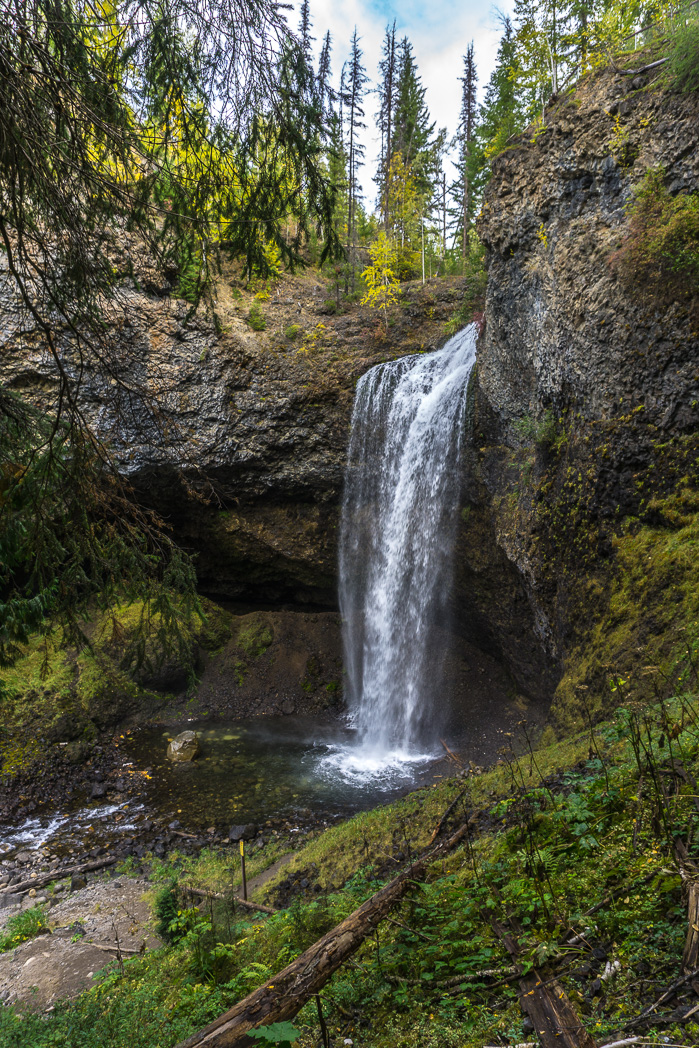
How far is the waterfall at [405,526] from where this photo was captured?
1017cm

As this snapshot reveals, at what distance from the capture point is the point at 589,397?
6.55 metres

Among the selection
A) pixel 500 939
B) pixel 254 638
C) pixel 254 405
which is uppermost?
pixel 254 405

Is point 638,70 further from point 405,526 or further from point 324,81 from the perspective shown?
point 405,526

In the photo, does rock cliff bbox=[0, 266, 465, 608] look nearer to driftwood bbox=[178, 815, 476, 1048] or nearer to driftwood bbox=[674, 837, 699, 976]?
driftwood bbox=[178, 815, 476, 1048]

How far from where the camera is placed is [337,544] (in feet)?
41.2

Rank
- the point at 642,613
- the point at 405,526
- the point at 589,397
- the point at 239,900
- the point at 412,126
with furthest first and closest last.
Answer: the point at 412,126 → the point at 405,526 → the point at 589,397 → the point at 642,613 → the point at 239,900

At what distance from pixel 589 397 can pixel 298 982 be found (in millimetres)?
6511

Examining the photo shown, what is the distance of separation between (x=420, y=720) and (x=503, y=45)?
19.4m

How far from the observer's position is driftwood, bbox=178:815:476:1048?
74.1 inches

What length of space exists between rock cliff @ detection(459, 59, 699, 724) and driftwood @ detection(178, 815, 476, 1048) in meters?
3.32

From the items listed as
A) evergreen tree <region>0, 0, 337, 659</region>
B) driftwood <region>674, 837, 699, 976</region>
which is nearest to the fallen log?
evergreen tree <region>0, 0, 337, 659</region>

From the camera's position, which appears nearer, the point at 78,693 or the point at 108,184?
the point at 108,184

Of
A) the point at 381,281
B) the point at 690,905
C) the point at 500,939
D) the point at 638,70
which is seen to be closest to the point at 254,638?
the point at 381,281

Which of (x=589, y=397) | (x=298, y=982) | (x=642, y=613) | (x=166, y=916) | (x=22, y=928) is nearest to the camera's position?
(x=298, y=982)
